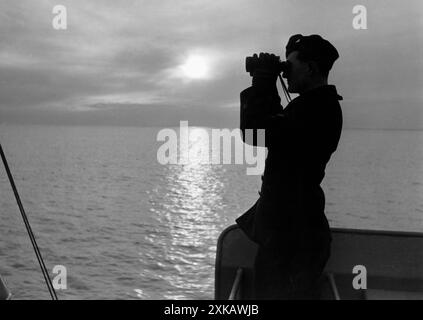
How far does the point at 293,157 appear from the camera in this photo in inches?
63.1

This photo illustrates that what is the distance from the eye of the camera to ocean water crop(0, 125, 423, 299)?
1301 centimetres

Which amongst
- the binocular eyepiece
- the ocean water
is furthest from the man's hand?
the ocean water

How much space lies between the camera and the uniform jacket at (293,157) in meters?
1.51

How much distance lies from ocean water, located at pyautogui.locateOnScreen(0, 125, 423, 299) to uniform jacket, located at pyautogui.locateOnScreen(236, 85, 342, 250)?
10.6 ft

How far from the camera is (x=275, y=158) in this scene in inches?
63.9

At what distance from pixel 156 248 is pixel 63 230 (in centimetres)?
531

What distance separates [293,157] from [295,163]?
0.08ft

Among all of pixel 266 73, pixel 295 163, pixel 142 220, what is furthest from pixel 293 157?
pixel 142 220

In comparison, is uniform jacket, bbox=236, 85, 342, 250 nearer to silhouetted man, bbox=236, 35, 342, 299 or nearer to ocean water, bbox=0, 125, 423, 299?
silhouetted man, bbox=236, 35, 342, 299

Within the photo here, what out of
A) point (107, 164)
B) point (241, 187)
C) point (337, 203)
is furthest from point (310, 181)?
point (107, 164)

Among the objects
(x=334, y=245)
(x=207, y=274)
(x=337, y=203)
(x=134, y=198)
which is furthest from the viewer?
(x=134, y=198)

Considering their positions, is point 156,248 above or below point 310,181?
below

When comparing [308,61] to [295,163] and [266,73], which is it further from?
[295,163]

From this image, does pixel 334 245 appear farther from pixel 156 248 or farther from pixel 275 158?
pixel 156 248
